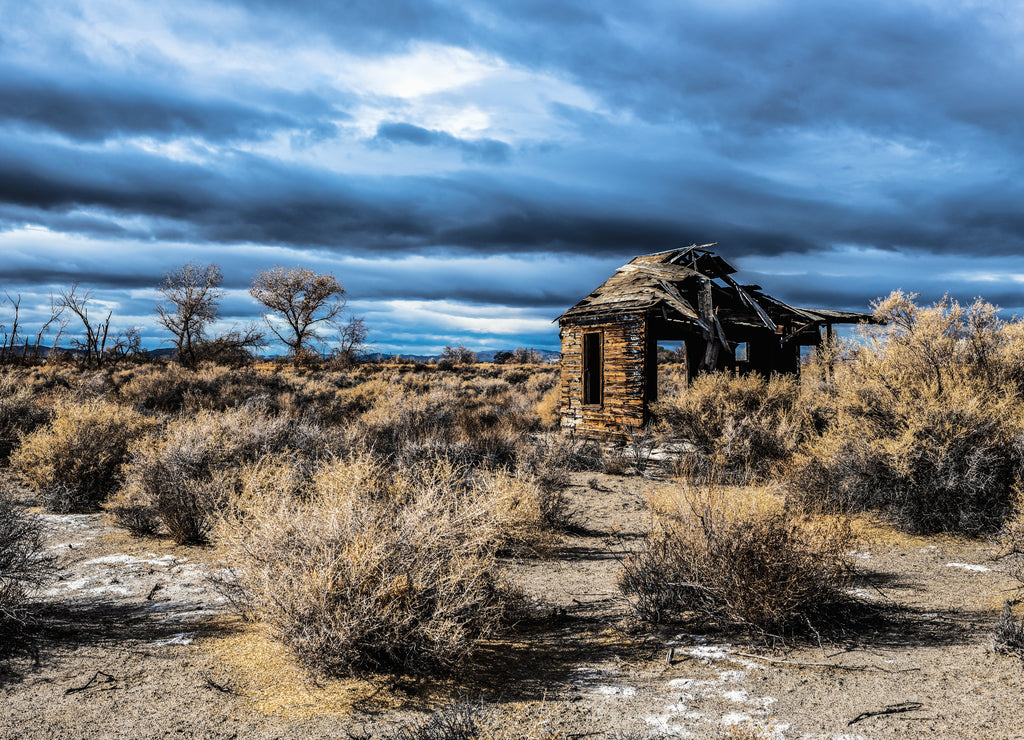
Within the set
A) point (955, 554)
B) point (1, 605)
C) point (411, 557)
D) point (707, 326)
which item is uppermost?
point (707, 326)

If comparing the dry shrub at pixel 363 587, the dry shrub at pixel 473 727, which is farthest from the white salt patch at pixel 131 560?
the dry shrub at pixel 473 727

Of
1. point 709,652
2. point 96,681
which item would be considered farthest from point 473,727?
point 96,681

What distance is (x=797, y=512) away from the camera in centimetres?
496

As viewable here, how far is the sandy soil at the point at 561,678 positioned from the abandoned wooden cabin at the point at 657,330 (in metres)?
8.91

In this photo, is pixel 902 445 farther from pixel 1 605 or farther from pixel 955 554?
pixel 1 605

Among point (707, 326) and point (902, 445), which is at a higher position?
point (707, 326)

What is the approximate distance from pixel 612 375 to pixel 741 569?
10382mm

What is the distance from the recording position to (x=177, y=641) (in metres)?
4.16

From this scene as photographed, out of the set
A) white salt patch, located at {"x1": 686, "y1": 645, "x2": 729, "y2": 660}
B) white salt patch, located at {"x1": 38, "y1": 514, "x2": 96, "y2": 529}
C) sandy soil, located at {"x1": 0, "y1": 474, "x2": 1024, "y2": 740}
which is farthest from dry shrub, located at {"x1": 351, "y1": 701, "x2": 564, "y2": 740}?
white salt patch, located at {"x1": 38, "y1": 514, "x2": 96, "y2": 529}

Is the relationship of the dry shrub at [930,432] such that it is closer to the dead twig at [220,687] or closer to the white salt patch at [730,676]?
the white salt patch at [730,676]

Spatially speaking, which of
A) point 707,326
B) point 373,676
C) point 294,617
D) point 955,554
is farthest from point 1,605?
point 707,326

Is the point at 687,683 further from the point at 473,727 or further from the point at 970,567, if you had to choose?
the point at 970,567

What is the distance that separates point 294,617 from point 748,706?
8.13 feet

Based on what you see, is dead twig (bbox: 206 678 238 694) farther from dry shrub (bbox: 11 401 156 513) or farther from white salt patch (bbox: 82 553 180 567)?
dry shrub (bbox: 11 401 156 513)
